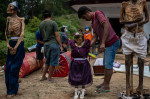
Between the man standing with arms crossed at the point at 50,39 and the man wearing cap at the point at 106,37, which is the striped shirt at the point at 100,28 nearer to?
the man wearing cap at the point at 106,37

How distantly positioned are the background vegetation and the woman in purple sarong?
19.9ft

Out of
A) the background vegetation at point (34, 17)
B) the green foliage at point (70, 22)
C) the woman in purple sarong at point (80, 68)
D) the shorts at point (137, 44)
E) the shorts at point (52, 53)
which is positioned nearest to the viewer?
the shorts at point (137, 44)

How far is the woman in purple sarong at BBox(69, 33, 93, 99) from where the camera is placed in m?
3.62

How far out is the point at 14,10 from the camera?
13.0 feet

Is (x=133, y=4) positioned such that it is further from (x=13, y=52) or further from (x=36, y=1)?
(x=36, y=1)

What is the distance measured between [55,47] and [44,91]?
1.38 m

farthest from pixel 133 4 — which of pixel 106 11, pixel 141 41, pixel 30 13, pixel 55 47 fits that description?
pixel 30 13

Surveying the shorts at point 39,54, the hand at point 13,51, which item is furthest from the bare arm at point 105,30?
the shorts at point 39,54

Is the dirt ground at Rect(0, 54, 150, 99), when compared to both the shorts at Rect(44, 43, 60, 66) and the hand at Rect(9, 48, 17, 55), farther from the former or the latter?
the hand at Rect(9, 48, 17, 55)

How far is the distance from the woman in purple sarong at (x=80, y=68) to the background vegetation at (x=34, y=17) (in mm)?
6056

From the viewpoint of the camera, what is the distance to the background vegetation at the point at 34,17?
413 inches

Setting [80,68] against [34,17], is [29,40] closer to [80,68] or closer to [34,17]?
[34,17]

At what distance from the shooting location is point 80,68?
3686 mm

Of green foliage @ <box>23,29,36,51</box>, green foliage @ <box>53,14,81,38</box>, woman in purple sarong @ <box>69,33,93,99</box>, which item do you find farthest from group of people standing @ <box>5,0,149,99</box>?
green foliage @ <box>53,14,81,38</box>
